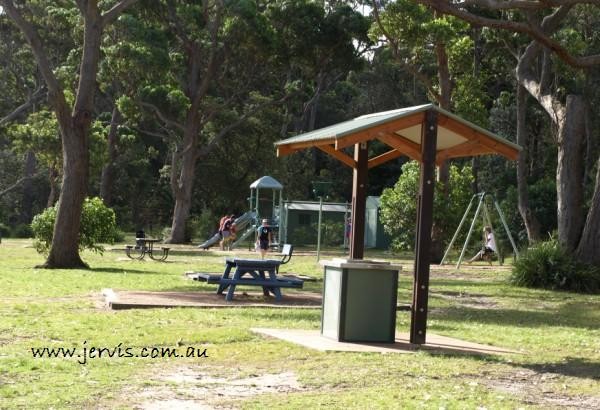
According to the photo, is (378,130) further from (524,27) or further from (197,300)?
(524,27)

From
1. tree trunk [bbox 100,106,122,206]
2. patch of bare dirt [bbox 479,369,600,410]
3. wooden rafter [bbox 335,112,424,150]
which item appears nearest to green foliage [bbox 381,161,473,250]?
tree trunk [bbox 100,106,122,206]

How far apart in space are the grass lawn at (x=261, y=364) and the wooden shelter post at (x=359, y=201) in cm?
124

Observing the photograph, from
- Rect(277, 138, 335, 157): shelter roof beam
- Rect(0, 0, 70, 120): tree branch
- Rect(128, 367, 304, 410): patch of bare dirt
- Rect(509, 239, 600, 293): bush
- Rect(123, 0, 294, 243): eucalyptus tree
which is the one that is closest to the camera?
Rect(128, 367, 304, 410): patch of bare dirt

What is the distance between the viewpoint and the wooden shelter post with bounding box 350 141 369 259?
41.4 ft

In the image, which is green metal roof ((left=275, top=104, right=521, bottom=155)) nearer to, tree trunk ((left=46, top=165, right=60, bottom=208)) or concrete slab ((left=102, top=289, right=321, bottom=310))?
concrete slab ((left=102, top=289, right=321, bottom=310))

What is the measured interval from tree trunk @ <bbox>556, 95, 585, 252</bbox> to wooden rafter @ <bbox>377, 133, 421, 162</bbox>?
39.1 feet

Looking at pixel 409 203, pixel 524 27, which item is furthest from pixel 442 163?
pixel 524 27

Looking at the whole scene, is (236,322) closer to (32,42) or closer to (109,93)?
(32,42)

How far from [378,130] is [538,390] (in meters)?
3.72

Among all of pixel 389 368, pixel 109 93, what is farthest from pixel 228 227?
pixel 389 368

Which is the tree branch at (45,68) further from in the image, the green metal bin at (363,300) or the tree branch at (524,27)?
the green metal bin at (363,300)

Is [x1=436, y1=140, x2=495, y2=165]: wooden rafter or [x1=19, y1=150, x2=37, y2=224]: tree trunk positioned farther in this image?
[x1=19, y1=150, x2=37, y2=224]: tree trunk

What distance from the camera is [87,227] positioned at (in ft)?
82.8

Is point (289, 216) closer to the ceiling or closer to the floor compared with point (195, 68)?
closer to the floor
